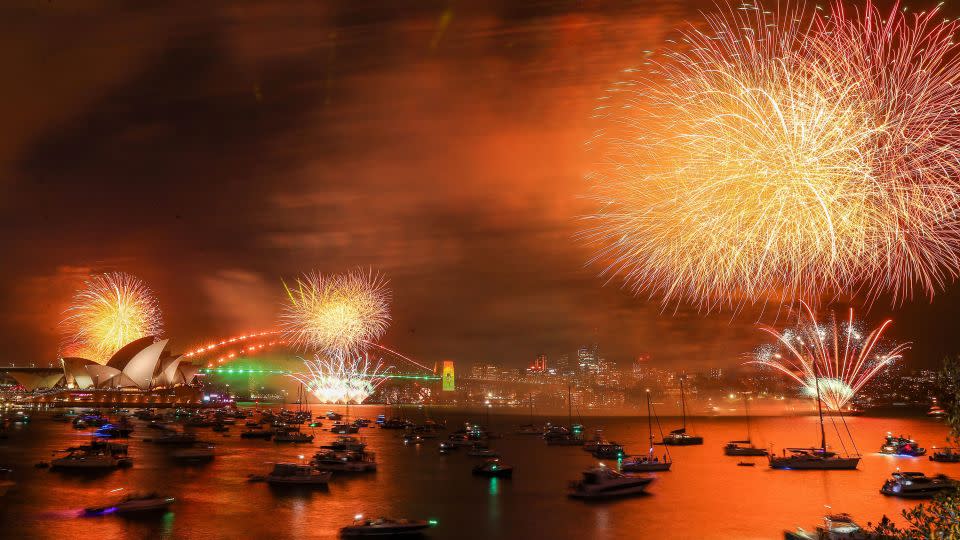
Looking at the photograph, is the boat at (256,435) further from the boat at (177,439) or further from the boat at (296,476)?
the boat at (296,476)

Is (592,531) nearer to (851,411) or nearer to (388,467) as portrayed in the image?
(388,467)

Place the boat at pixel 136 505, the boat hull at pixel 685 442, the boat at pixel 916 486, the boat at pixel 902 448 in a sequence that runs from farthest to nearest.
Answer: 1. the boat hull at pixel 685 442
2. the boat at pixel 902 448
3. the boat at pixel 916 486
4. the boat at pixel 136 505

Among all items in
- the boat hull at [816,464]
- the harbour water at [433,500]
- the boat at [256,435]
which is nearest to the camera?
the harbour water at [433,500]

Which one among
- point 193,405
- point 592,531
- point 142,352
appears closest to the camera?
point 592,531

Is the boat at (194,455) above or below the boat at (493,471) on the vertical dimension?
above

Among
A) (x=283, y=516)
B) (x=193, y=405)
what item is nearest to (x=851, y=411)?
(x=193, y=405)

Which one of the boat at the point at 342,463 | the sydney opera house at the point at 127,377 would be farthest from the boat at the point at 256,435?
the sydney opera house at the point at 127,377

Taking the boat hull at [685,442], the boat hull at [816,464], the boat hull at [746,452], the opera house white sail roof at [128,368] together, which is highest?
the opera house white sail roof at [128,368]
